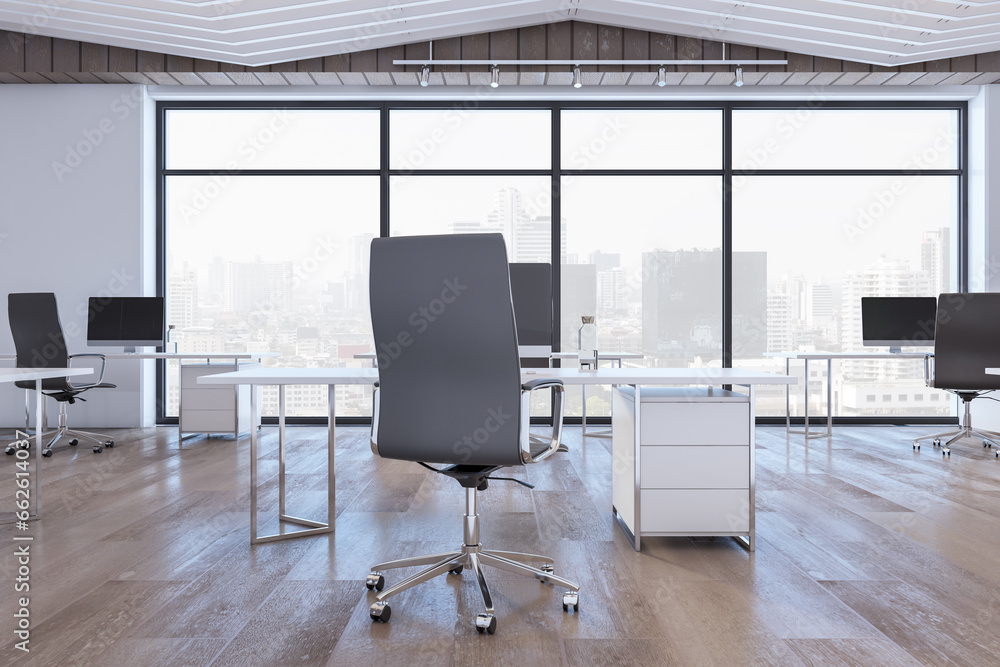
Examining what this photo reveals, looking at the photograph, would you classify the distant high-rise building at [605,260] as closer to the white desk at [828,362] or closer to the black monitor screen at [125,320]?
the white desk at [828,362]

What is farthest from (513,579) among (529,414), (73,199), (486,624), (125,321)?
(73,199)

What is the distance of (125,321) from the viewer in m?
5.79

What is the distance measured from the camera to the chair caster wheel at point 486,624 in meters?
1.97

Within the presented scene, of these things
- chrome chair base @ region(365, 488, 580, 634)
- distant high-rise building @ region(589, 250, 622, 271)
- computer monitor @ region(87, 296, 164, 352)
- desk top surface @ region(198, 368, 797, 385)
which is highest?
distant high-rise building @ region(589, 250, 622, 271)

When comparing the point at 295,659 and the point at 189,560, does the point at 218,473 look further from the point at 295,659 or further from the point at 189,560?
the point at 295,659

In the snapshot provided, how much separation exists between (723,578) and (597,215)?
455cm

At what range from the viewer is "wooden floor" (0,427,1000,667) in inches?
74.9

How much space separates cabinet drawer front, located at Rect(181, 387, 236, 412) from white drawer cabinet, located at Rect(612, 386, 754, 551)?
13.2 ft

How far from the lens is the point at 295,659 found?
6.03ft

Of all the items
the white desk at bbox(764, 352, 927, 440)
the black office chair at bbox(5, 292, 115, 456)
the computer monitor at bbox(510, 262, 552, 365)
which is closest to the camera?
the computer monitor at bbox(510, 262, 552, 365)

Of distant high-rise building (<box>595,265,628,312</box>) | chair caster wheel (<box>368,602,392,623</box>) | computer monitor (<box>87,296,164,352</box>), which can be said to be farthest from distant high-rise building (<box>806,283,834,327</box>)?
computer monitor (<box>87,296,164,352</box>)

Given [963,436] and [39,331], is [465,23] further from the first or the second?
[963,436]

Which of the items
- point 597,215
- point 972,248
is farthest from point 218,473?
point 972,248

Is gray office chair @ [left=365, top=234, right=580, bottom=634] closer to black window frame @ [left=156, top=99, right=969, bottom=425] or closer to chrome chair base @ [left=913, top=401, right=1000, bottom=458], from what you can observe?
chrome chair base @ [left=913, top=401, right=1000, bottom=458]
